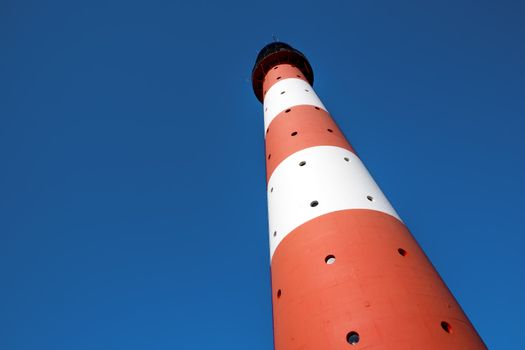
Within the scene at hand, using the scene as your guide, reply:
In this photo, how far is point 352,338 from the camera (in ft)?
18.1

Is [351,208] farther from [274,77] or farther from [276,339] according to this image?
[274,77]

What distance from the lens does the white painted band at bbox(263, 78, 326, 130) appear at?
13930 mm

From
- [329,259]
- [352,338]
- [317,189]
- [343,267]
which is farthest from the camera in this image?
[317,189]

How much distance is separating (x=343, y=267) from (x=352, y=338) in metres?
1.31

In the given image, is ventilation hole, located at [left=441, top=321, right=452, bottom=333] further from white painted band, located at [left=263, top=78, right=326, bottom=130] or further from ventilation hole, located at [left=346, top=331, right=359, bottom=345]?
white painted band, located at [left=263, top=78, right=326, bottom=130]

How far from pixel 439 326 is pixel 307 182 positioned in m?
4.39

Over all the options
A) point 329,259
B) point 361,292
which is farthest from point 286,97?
point 361,292

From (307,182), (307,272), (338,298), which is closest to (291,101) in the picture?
(307,182)

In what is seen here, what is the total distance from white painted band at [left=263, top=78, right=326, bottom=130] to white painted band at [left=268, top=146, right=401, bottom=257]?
12.7 feet

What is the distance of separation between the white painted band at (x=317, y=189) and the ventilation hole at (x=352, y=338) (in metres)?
2.85

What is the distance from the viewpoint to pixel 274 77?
1758cm

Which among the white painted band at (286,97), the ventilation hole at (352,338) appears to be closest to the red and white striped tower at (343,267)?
the ventilation hole at (352,338)

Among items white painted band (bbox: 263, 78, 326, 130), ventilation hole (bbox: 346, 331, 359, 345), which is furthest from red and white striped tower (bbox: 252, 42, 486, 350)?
white painted band (bbox: 263, 78, 326, 130)

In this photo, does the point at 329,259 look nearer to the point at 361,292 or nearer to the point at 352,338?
the point at 361,292
